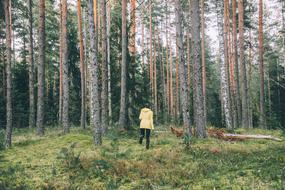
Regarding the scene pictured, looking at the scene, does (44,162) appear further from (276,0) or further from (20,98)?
(276,0)

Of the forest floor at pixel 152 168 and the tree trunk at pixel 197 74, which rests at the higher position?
the tree trunk at pixel 197 74


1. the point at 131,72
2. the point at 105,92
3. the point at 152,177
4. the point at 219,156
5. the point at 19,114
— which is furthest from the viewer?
the point at 19,114

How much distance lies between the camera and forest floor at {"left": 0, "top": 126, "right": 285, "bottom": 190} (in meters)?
8.72

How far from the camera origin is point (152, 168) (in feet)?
32.7

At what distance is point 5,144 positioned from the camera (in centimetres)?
1592

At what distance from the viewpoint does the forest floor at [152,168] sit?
8.72 meters

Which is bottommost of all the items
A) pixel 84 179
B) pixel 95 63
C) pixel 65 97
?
pixel 84 179

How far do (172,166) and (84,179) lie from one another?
257 cm

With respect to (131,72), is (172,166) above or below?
below

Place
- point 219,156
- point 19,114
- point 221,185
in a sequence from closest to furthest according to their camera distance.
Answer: point 221,185 → point 219,156 → point 19,114

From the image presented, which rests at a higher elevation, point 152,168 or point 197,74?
point 197,74

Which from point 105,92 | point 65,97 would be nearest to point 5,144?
point 65,97

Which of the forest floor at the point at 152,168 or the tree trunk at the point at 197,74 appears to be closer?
the forest floor at the point at 152,168

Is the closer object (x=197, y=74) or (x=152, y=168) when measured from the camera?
(x=152, y=168)
